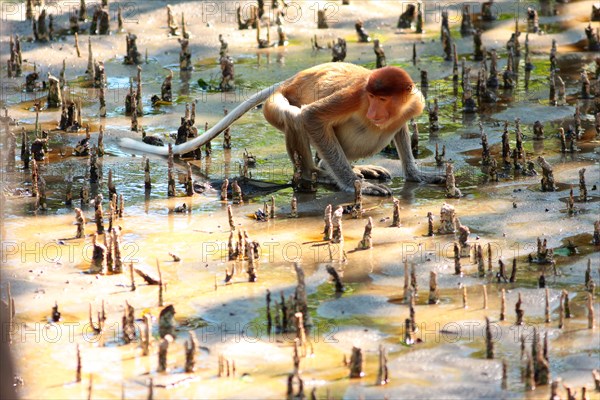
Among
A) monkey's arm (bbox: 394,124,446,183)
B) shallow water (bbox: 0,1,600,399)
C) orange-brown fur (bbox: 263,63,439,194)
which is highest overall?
orange-brown fur (bbox: 263,63,439,194)

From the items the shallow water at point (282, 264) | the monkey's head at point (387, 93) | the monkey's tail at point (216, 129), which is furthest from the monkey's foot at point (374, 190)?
the monkey's tail at point (216, 129)

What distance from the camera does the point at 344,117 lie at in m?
8.32

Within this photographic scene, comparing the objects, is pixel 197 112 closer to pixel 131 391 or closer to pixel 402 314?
pixel 402 314

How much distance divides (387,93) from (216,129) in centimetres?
174

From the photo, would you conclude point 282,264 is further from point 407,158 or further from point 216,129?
point 216,129

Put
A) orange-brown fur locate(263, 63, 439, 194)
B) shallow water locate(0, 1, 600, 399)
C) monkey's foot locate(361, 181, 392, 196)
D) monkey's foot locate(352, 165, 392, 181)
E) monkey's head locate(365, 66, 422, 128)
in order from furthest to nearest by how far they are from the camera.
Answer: monkey's foot locate(352, 165, 392, 181) < monkey's foot locate(361, 181, 392, 196) < orange-brown fur locate(263, 63, 439, 194) < monkey's head locate(365, 66, 422, 128) < shallow water locate(0, 1, 600, 399)

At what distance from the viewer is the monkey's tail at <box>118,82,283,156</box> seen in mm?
8922

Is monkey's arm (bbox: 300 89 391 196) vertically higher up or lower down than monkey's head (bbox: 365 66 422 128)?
lower down

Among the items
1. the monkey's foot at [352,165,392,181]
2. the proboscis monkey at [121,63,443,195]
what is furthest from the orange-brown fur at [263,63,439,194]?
the monkey's foot at [352,165,392,181]

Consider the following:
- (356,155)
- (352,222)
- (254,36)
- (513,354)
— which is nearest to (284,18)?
(254,36)

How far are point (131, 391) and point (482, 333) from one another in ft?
6.28

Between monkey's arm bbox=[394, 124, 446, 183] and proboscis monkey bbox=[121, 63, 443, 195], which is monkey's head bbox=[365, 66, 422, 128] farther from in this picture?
monkey's arm bbox=[394, 124, 446, 183]

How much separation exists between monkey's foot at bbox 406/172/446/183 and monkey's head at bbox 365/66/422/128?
776mm

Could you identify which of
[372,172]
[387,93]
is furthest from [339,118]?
[372,172]
